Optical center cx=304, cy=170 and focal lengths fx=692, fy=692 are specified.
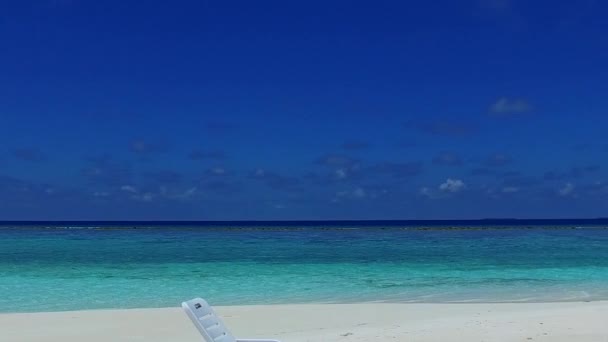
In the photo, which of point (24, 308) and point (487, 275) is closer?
point (24, 308)

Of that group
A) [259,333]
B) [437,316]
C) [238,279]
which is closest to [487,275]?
[238,279]

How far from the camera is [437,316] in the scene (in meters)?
10.1

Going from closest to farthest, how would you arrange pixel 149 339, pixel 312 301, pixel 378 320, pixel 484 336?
pixel 484 336 < pixel 149 339 < pixel 378 320 < pixel 312 301

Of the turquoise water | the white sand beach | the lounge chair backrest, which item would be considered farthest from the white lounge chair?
the turquoise water

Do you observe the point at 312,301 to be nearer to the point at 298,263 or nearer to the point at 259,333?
the point at 259,333

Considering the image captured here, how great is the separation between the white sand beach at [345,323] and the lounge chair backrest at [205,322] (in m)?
1.79

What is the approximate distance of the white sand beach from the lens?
8.02m

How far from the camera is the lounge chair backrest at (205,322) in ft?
20.3

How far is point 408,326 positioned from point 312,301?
412 cm

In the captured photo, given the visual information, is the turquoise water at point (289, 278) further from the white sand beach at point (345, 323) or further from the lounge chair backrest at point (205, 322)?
the lounge chair backrest at point (205, 322)

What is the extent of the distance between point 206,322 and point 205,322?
21 millimetres

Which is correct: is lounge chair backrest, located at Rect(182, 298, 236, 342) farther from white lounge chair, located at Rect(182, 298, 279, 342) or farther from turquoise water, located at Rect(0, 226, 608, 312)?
turquoise water, located at Rect(0, 226, 608, 312)

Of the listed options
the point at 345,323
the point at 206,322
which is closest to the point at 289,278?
the point at 345,323

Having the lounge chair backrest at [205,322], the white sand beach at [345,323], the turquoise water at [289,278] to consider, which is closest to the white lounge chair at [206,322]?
the lounge chair backrest at [205,322]
